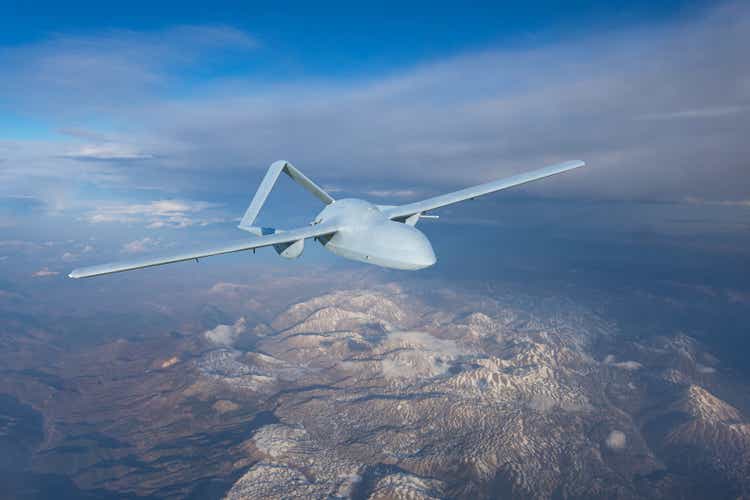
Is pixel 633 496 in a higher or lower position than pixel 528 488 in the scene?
lower

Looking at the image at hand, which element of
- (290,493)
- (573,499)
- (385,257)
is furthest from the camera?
(573,499)

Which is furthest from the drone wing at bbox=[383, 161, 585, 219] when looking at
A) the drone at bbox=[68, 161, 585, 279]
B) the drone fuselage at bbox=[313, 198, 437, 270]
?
the drone fuselage at bbox=[313, 198, 437, 270]

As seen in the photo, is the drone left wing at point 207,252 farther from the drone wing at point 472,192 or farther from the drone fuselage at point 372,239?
the drone wing at point 472,192

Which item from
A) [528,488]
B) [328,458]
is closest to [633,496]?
[528,488]

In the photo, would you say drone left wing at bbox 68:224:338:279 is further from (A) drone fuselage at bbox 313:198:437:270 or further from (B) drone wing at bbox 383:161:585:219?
(B) drone wing at bbox 383:161:585:219

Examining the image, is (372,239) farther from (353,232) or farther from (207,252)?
(207,252)

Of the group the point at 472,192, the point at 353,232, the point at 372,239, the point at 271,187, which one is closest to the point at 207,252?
the point at 353,232

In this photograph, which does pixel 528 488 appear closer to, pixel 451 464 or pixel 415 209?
pixel 451 464
